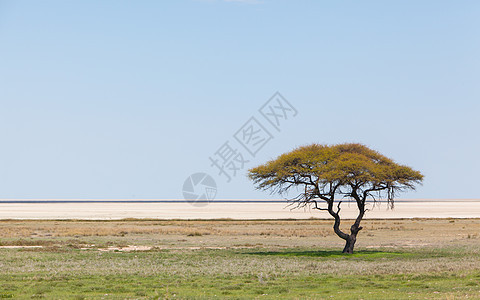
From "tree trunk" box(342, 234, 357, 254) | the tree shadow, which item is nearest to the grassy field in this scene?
the tree shadow

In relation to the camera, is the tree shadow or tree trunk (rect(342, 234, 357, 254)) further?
tree trunk (rect(342, 234, 357, 254))

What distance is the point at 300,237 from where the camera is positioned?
65875 mm

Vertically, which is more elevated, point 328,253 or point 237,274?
point 237,274

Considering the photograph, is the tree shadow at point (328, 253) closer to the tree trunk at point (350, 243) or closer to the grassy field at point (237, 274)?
the grassy field at point (237, 274)

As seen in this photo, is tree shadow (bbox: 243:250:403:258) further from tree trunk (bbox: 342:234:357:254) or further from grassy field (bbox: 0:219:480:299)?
tree trunk (bbox: 342:234:357:254)

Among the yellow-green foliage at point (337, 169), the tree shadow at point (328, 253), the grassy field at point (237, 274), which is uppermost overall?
the yellow-green foliage at point (337, 169)

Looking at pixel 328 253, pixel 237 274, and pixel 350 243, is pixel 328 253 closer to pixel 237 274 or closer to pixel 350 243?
pixel 350 243

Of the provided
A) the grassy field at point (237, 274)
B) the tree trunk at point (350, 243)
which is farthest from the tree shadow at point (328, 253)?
the tree trunk at point (350, 243)

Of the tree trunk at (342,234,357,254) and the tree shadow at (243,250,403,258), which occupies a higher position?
the tree trunk at (342,234,357,254)

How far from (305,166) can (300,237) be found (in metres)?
23.6

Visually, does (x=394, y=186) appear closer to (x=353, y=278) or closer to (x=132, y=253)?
(x=353, y=278)

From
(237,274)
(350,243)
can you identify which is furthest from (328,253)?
(237,274)

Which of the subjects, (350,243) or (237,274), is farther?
(350,243)

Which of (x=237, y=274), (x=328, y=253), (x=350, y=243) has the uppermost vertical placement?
(x=350, y=243)
